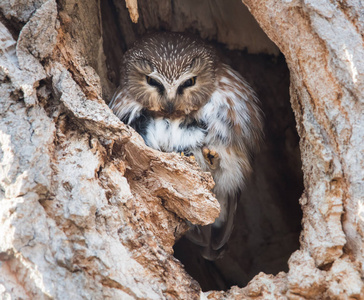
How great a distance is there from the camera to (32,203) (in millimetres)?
1744

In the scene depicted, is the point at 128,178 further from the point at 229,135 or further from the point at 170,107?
the point at 229,135

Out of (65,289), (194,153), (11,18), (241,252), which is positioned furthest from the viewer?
(241,252)

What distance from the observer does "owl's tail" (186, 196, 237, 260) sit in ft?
10.1

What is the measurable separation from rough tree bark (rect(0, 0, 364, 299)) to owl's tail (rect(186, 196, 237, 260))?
0.78 metres

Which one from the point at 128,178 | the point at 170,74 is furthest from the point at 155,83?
the point at 128,178

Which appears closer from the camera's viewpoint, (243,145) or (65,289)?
(65,289)

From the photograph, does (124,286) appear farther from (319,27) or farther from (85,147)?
(319,27)

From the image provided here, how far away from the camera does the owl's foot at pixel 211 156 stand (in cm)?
268

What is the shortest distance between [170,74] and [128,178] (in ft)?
2.73

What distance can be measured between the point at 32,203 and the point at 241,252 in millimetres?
2233

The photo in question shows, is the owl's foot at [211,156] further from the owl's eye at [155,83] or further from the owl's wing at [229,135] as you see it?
the owl's eye at [155,83]

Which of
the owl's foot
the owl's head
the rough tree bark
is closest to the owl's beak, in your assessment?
the owl's head

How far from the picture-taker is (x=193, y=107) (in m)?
2.83

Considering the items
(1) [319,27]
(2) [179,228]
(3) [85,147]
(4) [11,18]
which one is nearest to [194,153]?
(2) [179,228]
